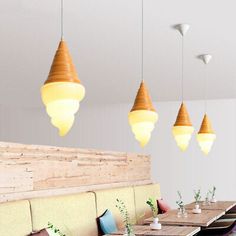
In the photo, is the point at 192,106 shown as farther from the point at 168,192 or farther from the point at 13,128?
the point at 13,128

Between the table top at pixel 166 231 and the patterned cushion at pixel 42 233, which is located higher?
the patterned cushion at pixel 42 233

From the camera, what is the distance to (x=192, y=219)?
12.7 feet

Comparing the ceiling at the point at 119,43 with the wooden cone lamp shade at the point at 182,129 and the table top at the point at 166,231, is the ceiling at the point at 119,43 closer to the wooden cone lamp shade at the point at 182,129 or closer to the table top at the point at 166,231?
the wooden cone lamp shade at the point at 182,129

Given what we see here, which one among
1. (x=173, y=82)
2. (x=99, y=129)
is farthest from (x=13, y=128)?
(x=173, y=82)

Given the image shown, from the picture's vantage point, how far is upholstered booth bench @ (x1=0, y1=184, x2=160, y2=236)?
2742 mm

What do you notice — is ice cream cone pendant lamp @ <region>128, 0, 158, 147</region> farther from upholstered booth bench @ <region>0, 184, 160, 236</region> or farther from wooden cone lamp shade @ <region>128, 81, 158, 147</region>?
upholstered booth bench @ <region>0, 184, 160, 236</region>

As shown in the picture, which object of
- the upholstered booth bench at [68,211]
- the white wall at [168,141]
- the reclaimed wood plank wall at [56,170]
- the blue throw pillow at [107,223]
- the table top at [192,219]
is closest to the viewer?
the upholstered booth bench at [68,211]

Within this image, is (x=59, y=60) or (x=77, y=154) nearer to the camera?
(x=59, y=60)

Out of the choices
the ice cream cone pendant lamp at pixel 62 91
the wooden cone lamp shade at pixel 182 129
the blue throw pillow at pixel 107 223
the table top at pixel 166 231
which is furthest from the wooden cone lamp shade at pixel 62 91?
the blue throw pillow at pixel 107 223

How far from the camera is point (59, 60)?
1.86 meters

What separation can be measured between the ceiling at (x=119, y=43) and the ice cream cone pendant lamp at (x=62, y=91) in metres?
1.22

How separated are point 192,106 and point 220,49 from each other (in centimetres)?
284

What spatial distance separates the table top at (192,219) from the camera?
3.65 meters

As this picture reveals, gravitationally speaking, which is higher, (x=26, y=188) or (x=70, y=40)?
(x=70, y=40)
